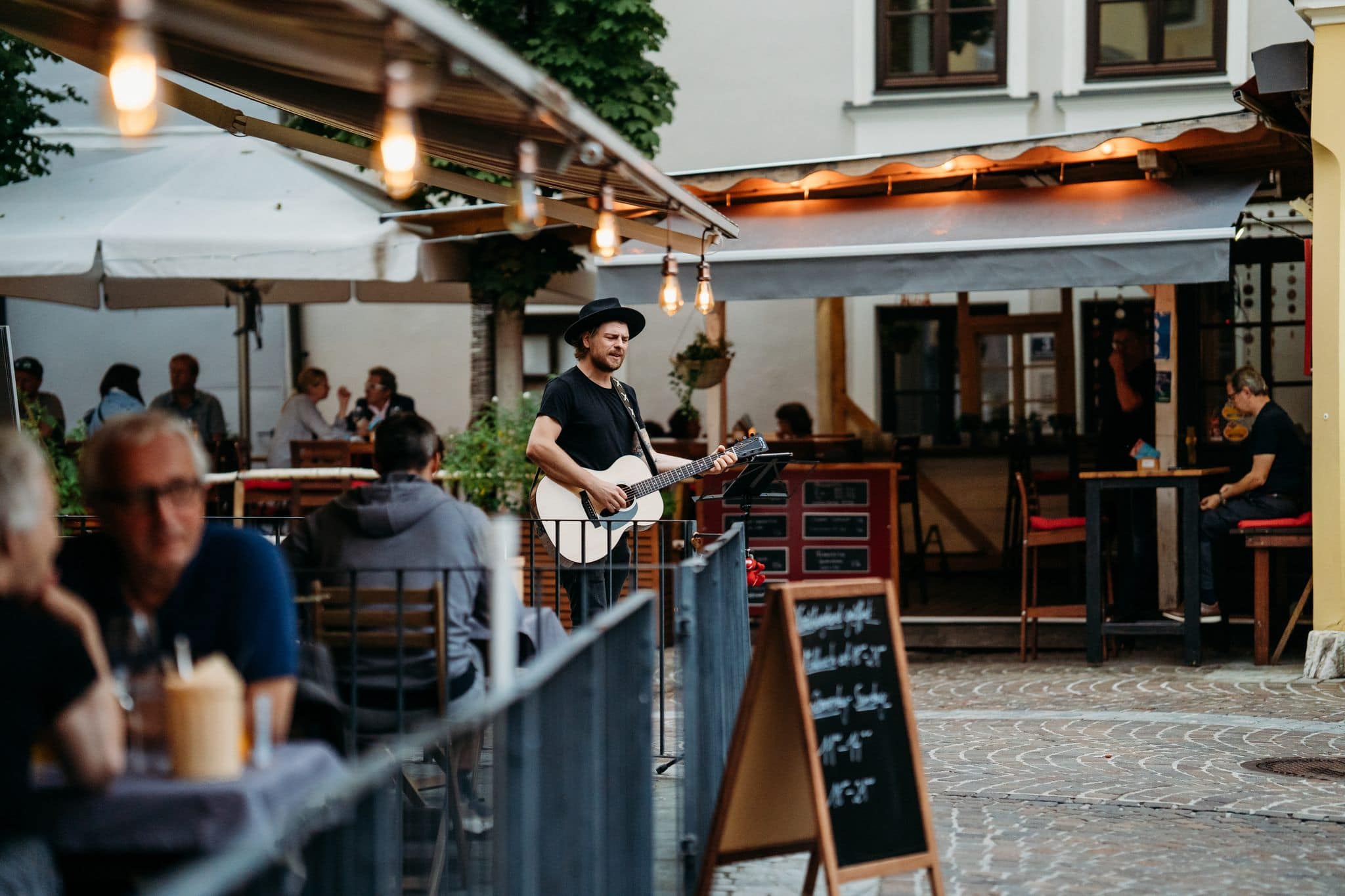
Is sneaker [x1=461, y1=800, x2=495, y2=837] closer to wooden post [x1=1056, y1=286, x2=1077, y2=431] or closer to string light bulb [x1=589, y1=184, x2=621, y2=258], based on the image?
string light bulb [x1=589, y1=184, x2=621, y2=258]

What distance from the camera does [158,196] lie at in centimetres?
1100

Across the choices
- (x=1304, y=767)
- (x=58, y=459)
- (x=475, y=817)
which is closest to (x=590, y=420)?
(x=475, y=817)

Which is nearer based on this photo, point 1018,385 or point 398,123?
point 398,123

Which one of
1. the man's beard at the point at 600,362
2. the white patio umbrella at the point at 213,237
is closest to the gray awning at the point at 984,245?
the white patio umbrella at the point at 213,237

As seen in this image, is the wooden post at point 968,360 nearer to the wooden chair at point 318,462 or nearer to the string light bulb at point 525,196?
the wooden chair at point 318,462

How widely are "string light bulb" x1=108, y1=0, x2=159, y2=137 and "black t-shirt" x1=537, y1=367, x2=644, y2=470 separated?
318 cm

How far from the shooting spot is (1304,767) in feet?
21.1

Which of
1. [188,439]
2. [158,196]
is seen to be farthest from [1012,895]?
[158,196]

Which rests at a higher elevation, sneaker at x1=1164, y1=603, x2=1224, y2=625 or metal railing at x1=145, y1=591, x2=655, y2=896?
metal railing at x1=145, y1=591, x2=655, y2=896

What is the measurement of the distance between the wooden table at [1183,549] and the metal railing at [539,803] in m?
5.81

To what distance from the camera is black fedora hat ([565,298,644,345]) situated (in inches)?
265

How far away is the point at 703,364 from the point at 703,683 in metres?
6.31

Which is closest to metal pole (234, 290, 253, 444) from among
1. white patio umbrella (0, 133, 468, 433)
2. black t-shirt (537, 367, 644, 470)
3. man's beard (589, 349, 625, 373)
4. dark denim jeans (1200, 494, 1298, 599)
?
→ white patio umbrella (0, 133, 468, 433)

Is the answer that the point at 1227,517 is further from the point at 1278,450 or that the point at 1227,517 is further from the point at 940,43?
the point at 940,43
